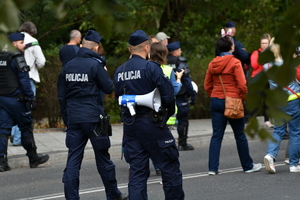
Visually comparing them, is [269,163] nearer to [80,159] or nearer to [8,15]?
[80,159]

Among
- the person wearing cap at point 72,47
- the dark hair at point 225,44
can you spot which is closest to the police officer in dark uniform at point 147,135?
the dark hair at point 225,44

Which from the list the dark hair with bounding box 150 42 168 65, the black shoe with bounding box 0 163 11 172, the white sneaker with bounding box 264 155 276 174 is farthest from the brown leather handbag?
the black shoe with bounding box 0 163 11 172

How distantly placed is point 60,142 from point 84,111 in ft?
16.9

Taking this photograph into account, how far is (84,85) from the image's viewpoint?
566cm

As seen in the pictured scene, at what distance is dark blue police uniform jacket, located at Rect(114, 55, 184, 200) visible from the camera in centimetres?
489

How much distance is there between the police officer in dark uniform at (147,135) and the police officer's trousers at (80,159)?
2.49 ft

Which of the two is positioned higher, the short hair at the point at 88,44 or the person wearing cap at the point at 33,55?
the short hair at the point at 88,44

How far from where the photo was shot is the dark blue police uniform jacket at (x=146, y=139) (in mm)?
4887

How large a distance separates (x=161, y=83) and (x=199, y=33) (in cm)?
1690

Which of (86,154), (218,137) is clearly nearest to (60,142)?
(86,154)

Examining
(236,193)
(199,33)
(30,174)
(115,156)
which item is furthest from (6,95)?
(199,33)

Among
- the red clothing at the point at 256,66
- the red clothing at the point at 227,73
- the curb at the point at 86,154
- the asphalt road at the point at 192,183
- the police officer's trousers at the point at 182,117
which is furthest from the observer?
the police officer's trousers at the point at 182,117

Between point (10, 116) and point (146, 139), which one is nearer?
point (146, 139)

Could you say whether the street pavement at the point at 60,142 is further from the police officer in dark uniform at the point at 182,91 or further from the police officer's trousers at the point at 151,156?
the police officer's trousers at the point at 151,156
